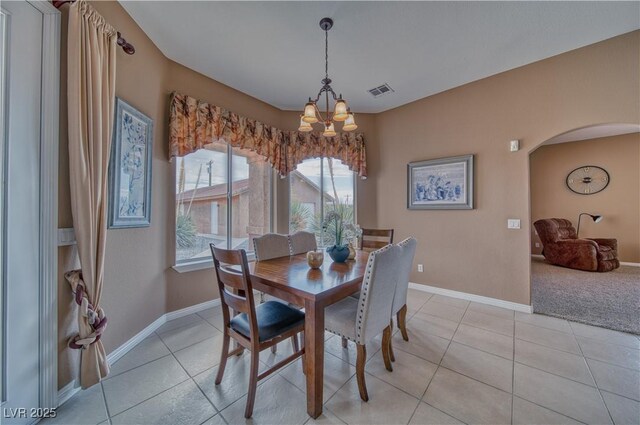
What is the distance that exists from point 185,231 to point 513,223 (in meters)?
3.91

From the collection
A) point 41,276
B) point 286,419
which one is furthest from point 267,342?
point 41,276

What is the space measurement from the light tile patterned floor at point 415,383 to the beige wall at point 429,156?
418mm

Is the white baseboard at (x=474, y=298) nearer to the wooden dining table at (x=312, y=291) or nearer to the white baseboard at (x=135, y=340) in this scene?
the wooden dining table at (x=312, y=291)

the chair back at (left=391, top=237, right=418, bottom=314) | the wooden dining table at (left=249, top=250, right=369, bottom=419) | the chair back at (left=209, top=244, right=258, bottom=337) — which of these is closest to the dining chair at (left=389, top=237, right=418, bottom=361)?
the chair back at (left=391, top=237, right=418, bottom=314)

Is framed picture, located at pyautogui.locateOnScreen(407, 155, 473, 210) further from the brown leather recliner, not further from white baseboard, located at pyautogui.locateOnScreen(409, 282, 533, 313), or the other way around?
the brown leather recliner

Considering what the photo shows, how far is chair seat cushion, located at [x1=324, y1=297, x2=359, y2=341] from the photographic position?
5.27 ft

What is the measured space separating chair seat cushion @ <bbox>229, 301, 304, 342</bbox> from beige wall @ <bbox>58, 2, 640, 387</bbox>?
3.61 feet

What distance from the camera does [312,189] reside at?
13.3 ft

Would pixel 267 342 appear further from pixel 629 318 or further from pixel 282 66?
pixel 629 318

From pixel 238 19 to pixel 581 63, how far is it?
344 cm

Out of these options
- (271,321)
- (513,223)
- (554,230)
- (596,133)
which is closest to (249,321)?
(271,321)

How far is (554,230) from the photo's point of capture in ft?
16.4

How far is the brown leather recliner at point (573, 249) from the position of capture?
452 cm

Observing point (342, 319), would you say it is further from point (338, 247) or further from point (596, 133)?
point (596, 133)
